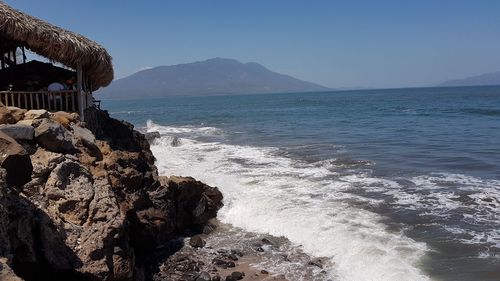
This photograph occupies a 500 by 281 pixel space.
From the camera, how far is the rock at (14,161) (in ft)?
22.3

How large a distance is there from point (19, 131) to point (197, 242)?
4.56 meters

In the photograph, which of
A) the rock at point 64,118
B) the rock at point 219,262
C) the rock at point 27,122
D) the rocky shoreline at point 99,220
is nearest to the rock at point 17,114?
the rocky shoreline at point 99,220

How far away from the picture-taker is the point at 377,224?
1194 centimetres

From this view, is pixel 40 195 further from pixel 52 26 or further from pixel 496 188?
pixel 496 188

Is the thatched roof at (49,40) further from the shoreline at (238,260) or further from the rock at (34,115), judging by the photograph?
the shoreline at (238,260)

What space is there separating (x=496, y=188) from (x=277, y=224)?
7.57 metres

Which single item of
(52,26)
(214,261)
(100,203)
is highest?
(52,26)

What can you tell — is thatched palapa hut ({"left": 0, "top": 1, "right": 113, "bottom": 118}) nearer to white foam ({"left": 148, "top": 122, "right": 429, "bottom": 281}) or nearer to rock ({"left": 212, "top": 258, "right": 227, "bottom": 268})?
white foam ({"left": 148, "top": 122, "right": 429, "bottom": 281})

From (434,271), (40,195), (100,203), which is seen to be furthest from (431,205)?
(40,195)

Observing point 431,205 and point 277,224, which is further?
point 431,205

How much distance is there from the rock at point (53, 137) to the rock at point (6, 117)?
2.17 ft

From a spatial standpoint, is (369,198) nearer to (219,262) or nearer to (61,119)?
(219,262)

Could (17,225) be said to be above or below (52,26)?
below

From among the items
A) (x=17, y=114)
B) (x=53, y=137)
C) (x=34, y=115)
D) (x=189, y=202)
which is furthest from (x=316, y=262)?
(x=17, y=114)
